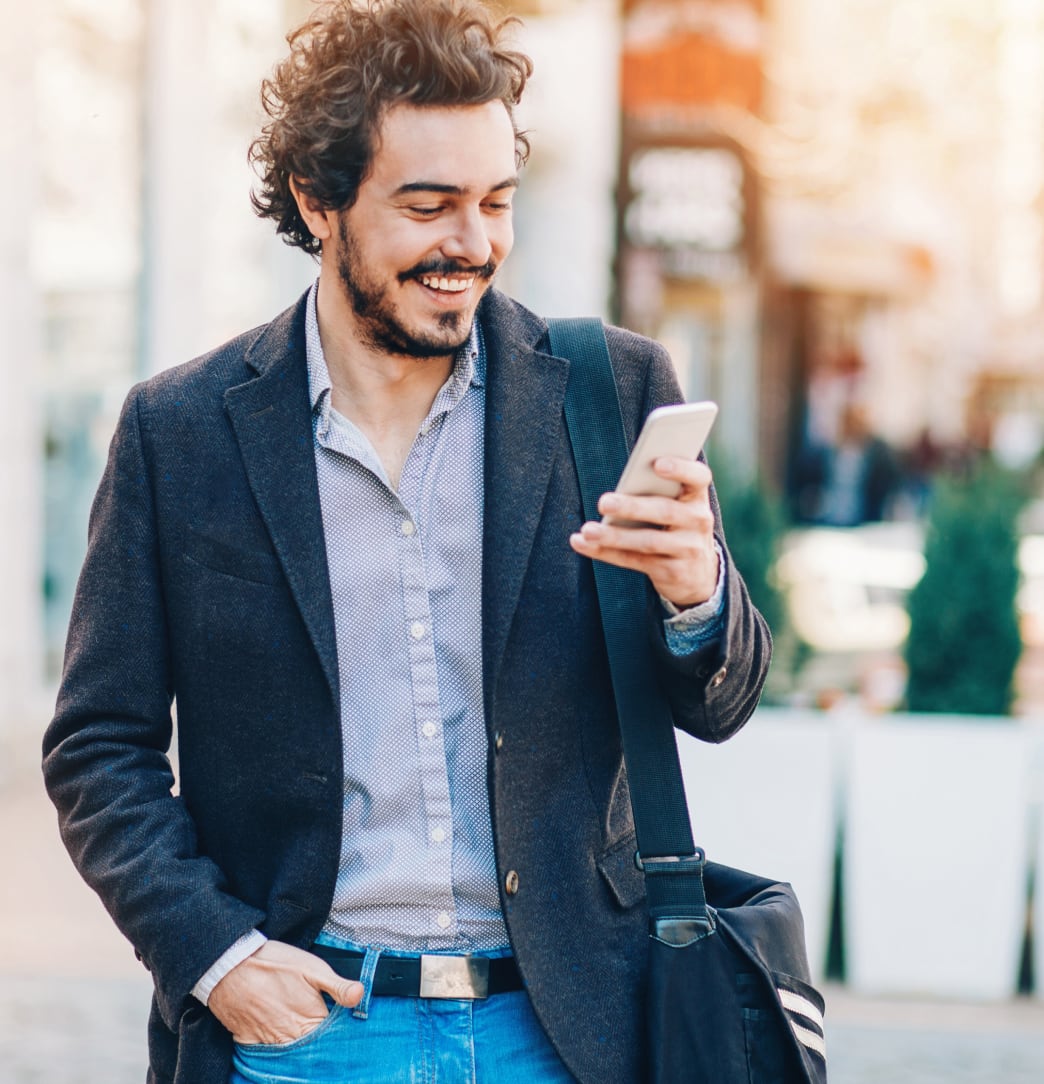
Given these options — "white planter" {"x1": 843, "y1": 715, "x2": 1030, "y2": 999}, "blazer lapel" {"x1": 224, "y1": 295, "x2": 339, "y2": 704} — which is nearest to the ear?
"blazer lapel" {"x1": 224, "y1": 295, "x2": 339, "y2": 704}

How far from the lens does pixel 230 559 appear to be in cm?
219

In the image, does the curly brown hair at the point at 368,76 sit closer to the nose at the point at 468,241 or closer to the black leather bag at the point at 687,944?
the nose at the point at 468,241

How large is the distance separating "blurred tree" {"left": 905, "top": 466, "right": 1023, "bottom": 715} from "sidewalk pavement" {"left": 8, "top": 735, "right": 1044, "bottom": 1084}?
43.3 inches

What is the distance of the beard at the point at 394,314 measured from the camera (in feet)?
7.07

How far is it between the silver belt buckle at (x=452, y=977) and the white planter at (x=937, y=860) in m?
3.41

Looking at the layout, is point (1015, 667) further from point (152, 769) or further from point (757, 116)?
point (757, 116)

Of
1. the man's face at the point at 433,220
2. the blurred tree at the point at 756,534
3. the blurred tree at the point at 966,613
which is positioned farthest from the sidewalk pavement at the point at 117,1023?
the man's face at the point at 433,220

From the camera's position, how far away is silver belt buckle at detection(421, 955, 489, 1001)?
6.86ft

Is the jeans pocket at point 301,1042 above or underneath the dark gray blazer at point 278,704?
underneath

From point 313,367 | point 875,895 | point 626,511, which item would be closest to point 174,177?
point 875,895

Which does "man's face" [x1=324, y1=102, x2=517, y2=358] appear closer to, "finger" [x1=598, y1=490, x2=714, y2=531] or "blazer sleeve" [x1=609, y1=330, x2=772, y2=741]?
"blazer sleeve" [x1=609, y1=330, x2=772, y2=741]

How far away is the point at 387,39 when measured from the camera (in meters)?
2.20

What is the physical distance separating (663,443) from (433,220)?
0.51m

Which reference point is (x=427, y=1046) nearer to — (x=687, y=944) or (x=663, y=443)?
(x=687, y=944)
